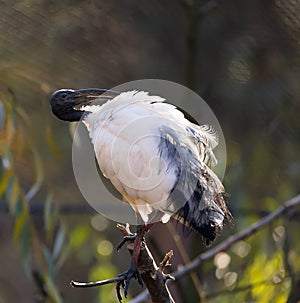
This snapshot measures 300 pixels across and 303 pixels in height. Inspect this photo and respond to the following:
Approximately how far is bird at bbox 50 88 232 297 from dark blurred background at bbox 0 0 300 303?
0.68 meters

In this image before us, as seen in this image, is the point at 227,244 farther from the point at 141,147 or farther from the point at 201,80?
the point at 141,147

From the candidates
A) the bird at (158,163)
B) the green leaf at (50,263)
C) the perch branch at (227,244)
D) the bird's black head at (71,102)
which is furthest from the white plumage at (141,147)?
the perch branch at (227,244)

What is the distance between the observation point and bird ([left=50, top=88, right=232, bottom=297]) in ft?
7.27

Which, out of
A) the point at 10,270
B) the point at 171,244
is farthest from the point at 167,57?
the point at 10,270

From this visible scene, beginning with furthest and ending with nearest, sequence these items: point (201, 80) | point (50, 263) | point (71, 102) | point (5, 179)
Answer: point (201, 80), point (50, 263), point (5, 179), point (71, 102)

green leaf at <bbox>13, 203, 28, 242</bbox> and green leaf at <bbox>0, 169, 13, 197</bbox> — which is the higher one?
green leaf at <bbox>0, 169, 13, 197</bbox>

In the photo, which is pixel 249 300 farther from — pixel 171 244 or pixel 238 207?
pixel 171 244

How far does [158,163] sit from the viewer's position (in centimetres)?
224

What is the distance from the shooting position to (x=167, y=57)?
3936 millimetres

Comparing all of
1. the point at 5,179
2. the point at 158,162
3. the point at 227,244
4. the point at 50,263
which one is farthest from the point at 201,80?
the point at 158,162

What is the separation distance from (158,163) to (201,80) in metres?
1.72

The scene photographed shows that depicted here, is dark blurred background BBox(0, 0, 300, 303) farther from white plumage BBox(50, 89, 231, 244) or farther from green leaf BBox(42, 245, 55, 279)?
A: white plumage BBox(50, 89, 231, 244)

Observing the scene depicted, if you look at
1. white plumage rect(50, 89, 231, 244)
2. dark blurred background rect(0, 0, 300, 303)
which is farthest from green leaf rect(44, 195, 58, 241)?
white plumage rect(50, 89, 231, 244)

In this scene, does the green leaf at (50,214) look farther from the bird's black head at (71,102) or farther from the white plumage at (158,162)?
the white plumage at (158,162)
